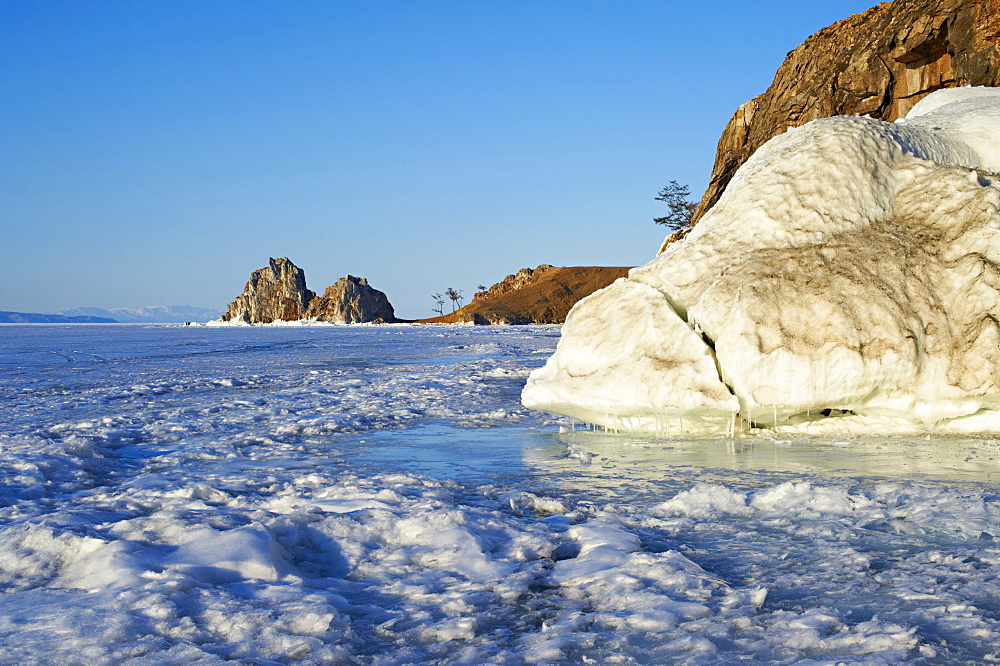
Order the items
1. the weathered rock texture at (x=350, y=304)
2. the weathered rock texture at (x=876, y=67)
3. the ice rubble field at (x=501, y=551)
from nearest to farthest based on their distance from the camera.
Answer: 1. the ice rubble field at (x=501, y=551)
2. the weathered rock texture at (x=876, y=67)
3. the weathered rock texture at (x=350, y=304)

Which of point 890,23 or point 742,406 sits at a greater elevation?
point 890,23

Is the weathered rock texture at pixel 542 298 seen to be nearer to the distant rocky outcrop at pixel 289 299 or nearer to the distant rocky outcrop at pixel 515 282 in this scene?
the distant rocky outcrop at pixel 515 282

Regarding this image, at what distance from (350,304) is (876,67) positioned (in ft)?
379

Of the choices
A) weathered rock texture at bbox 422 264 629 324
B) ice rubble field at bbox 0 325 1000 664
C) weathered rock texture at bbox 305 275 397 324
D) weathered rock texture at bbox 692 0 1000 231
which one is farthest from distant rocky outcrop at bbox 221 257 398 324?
ice rubble field at bbox 0 325 1000 664

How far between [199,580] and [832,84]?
129 feet

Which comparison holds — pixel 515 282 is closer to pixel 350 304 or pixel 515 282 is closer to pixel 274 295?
pixel 350 304

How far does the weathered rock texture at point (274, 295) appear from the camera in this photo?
147500 millimetres

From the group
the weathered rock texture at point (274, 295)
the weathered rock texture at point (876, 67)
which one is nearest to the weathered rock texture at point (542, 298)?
the weathered rock texture at point (274, 295)

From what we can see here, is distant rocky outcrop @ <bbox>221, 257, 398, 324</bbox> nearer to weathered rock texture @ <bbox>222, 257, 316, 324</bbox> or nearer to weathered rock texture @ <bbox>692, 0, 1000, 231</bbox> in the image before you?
weathered rock texture @ <bbox>222, 257, 316, 324</bbox>

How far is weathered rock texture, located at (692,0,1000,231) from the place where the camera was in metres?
26.9

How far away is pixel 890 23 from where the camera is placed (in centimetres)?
3297

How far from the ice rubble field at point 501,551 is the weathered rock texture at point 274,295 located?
14601 cm

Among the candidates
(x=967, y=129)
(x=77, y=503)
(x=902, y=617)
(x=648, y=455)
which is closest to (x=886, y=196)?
(x=967, y=129)

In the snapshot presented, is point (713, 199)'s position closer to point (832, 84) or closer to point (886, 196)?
point (832, 84)
